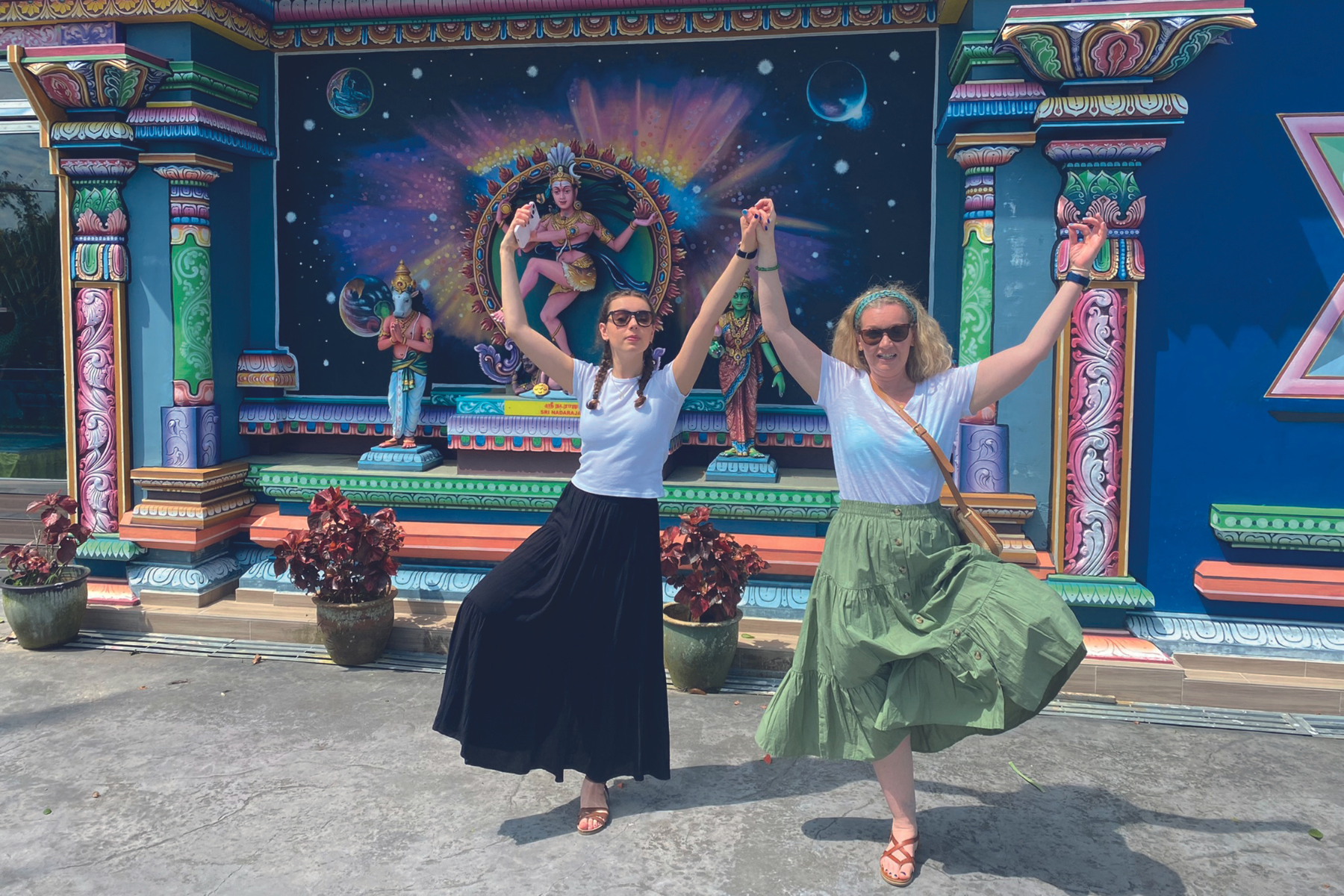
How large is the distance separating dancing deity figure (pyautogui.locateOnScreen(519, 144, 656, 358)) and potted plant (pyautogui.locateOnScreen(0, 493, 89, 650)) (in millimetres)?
3125

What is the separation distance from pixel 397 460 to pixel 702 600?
2579 millimetres

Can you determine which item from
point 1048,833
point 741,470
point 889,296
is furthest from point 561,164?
point 1048,833

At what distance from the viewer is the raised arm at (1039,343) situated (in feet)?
10.9

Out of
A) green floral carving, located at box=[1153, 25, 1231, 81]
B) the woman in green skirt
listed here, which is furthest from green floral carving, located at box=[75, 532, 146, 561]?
green floral carving, located at box=[1153, 25, 1231, 81]

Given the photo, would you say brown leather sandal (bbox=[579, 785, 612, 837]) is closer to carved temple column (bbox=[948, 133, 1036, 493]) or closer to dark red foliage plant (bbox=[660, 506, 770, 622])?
dark red foliage plant (bbox=[660, 506, 770, 622])

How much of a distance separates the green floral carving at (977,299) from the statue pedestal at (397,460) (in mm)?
3476

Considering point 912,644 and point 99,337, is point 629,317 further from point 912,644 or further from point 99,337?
point 99,337

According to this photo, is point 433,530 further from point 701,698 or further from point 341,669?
point 701,698

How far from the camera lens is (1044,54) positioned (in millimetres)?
5016

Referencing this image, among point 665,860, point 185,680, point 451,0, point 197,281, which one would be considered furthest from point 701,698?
point 451,0

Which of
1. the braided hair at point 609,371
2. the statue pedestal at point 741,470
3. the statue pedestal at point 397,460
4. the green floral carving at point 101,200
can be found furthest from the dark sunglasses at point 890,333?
the green floral carving at point 101,200

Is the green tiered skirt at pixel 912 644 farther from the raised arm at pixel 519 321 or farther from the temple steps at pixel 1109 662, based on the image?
the temple steps at pixel 1109 662

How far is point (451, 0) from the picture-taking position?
6.60m

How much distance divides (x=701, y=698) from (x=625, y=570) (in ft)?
5.47
